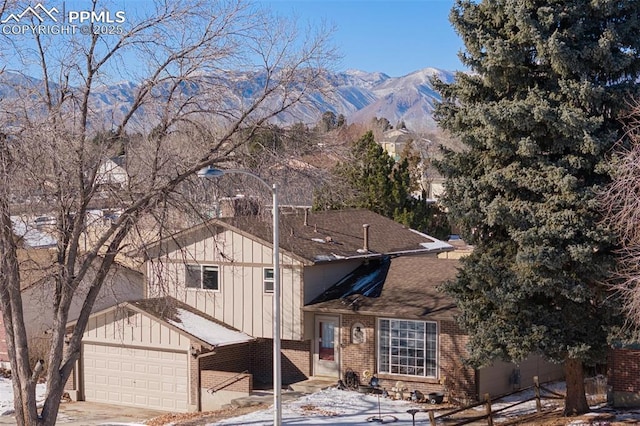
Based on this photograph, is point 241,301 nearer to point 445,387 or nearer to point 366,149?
point 445,387

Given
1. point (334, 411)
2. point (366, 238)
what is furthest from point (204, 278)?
point (334, 411)

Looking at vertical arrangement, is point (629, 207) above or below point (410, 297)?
above

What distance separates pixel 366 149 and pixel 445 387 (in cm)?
1911

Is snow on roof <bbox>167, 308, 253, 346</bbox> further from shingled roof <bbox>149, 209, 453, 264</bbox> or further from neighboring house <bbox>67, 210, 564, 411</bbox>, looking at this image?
shingled roof <bbox>149, 209, 453, 264</bbox>

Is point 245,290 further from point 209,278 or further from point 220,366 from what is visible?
point 220,366

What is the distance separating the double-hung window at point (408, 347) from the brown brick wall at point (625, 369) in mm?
5435

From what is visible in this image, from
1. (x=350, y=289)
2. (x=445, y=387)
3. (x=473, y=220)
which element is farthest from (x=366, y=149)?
(x=473, y=220)

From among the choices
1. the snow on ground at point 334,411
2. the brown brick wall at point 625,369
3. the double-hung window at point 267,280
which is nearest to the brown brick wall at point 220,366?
the double-hung window at point 267,280

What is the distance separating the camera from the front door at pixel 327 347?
95.9 ft

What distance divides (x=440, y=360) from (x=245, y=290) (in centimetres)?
689

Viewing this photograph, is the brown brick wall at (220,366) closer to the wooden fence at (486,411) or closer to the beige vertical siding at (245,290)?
the beige vertical siding at (245,290)

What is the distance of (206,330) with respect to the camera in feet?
97.5

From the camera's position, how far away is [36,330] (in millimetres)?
35344

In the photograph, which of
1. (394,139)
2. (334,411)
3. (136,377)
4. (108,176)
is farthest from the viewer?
(394,139)
